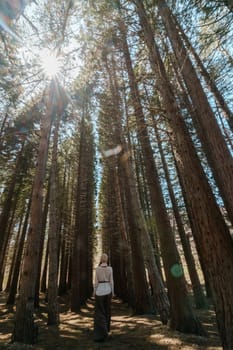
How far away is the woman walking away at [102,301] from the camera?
5074 mm

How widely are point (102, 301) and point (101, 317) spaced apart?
0.32 meters

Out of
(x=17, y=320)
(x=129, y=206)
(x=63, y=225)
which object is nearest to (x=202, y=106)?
(x=129, y=206)

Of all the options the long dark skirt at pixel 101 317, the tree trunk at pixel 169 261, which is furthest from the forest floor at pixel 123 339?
the tree trunk at pixel 169 261

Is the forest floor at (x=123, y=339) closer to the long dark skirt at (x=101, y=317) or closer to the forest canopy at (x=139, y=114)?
the long dark skirt at (x=101, y=317)

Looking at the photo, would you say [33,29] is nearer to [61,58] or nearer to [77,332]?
[61,58]

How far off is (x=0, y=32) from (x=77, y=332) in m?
8.20

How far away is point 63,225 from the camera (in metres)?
17.9

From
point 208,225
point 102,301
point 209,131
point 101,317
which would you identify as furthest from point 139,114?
point 101,317

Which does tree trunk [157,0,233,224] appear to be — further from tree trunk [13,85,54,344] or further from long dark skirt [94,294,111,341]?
tree trunk [13,85,54,344]

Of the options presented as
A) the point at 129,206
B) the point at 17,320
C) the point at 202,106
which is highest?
the point at 202,106

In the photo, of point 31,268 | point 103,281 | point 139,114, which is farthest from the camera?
point 139,114

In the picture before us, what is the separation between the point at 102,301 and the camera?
16.9 feet

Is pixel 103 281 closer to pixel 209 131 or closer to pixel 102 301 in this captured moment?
pixel 102 301

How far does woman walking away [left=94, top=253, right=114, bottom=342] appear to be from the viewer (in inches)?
200
